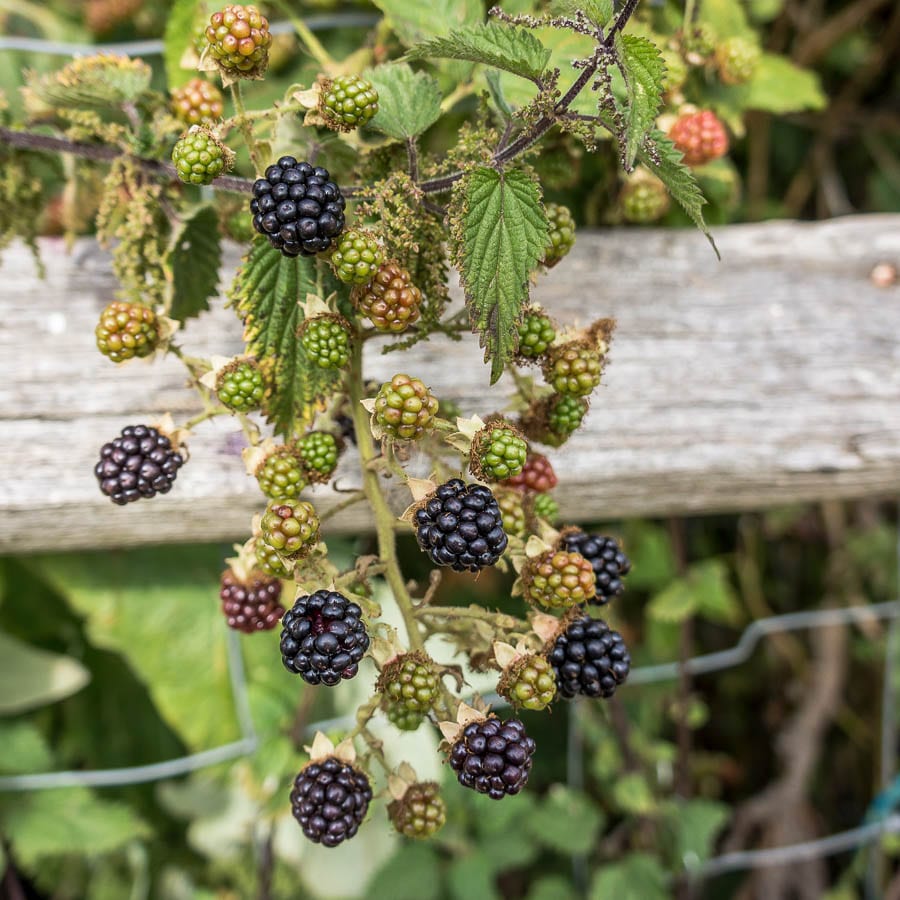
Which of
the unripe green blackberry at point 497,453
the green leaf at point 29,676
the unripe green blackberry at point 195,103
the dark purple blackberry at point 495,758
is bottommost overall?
the green leaf at point 29,676

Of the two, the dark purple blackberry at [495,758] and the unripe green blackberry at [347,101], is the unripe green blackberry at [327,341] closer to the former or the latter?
the unripe green blackberry at [347,101]

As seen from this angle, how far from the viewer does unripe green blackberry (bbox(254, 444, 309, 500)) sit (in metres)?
0.96

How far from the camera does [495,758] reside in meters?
0.85

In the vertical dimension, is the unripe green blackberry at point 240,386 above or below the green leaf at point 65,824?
above

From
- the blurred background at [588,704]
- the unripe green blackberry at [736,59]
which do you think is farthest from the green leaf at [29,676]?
the unripe green blackberry at [736,59]

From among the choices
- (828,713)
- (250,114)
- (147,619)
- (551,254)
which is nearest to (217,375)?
(250,114)

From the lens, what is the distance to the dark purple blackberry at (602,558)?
1036 mm

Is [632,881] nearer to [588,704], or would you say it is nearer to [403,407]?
[588,704]

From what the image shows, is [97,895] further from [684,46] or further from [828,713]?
[684,46]

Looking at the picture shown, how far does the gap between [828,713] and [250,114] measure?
7.77 feet

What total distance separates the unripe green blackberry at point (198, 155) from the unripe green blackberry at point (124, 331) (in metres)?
0.23

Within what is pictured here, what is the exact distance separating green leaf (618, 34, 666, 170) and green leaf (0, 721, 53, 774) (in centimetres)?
170

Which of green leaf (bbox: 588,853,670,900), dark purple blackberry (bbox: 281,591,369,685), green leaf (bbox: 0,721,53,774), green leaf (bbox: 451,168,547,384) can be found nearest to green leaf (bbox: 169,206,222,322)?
green leaf (bbox: 451,168,547,384)

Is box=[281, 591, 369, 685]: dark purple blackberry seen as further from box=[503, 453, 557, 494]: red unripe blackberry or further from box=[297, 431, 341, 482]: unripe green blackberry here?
box=[503, 453, 557, 494]: red unripe blackberry
